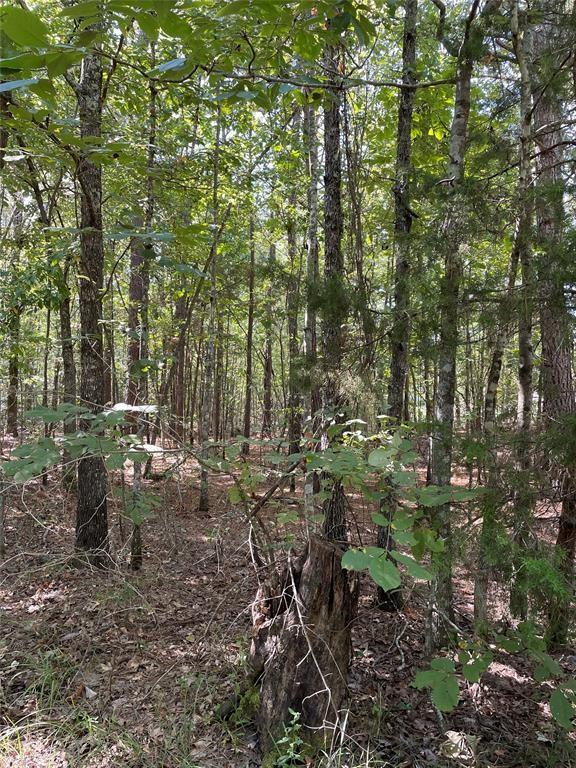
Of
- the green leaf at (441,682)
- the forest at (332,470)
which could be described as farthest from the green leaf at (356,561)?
the green leaf at (441,682)

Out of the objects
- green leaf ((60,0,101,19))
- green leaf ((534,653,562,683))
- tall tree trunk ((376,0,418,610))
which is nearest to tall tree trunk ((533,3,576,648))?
green leaf ((534,653,562,683))

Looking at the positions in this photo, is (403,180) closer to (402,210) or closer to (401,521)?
(402,210)

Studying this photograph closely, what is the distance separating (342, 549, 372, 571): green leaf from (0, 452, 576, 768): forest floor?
5.07 ft

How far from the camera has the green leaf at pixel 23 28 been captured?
1091 mm

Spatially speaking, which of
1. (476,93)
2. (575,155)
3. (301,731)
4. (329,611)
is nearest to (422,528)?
(329,611)

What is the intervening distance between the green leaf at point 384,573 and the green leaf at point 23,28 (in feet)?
6.62

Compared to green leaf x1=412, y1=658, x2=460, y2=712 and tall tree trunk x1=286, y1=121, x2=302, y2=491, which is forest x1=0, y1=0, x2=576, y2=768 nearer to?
green leaf x1=412, y1=658, x2=460, y2=712

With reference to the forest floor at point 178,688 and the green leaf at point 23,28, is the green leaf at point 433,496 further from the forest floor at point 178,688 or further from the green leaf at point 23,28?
the green leaf at point 23,28

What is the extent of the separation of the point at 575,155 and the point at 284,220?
653 cm

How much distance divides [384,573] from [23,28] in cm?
211

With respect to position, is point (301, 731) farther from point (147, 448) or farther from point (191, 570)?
point (191, 570)

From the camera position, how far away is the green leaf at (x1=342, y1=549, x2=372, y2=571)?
181cm

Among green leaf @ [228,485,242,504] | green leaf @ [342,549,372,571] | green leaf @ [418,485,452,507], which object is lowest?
green leaf @ [342,549,372,571]

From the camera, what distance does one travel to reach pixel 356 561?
1834 millimetres
